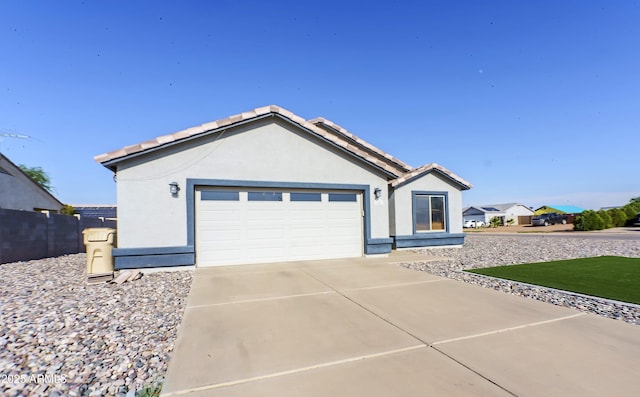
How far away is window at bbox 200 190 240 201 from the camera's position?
8.79 m

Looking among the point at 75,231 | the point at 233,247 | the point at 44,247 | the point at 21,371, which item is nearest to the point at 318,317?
the point at 21,371

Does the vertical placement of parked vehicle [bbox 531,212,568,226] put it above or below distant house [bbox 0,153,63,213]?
below

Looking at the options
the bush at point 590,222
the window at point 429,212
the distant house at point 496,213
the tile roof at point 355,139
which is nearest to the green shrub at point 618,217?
the bush at point 590,222

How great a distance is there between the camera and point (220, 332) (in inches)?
156

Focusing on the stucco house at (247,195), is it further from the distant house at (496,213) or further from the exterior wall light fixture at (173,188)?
the distant house at (496,213)

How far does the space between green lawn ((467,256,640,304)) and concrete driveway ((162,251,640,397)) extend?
5.31ft

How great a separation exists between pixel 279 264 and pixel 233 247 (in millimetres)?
1444

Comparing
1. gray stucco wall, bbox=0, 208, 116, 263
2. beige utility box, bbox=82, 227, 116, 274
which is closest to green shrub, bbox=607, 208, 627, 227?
beige utility box, bbox=82, 227, 116, 274

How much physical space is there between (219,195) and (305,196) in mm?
2650

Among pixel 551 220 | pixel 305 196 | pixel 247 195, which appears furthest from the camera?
pixel 551 220

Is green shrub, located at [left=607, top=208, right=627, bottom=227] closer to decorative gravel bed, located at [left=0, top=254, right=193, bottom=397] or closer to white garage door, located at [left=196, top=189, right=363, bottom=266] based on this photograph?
white garage door, located at [left=196, top=189, right=363, bottom=266]

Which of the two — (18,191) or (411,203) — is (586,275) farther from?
(18,191)

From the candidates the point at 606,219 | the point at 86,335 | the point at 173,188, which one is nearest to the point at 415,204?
the point at 173,188

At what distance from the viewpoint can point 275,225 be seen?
9414 mm
